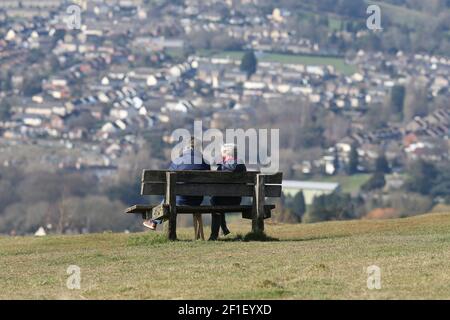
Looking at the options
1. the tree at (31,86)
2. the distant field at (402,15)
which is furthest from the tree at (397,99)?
the tree at (31,86)

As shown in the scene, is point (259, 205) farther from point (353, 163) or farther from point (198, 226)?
point (353, 163)

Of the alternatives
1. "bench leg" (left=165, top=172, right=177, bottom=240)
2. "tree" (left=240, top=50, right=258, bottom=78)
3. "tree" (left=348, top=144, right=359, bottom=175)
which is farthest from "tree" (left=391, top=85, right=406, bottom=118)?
"bench leg" (left=165, top=172, right=177, bottom=240)

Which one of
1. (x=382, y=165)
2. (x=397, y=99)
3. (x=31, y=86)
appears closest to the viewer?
(x=382, y=165)

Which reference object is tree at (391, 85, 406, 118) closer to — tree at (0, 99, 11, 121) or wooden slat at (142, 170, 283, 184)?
tree at (0, 99, 11, 121)

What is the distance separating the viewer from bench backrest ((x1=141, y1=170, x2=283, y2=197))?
17.2m

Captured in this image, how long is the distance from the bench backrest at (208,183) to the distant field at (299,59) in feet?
474

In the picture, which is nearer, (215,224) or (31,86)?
(215,224)

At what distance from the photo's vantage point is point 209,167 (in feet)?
59.1

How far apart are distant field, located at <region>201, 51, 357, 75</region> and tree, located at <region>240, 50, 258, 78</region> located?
3.17 metres

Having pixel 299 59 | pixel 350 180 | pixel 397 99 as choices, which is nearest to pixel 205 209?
pixel 350 180

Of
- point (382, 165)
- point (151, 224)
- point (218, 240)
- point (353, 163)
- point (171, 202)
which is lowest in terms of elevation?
point (382, 165)

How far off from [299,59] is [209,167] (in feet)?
488
